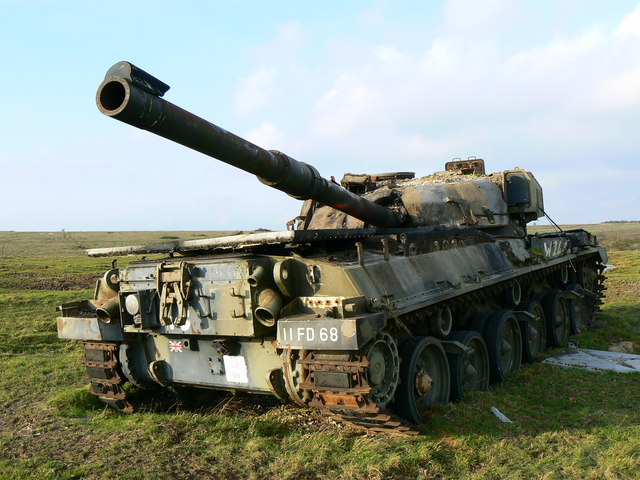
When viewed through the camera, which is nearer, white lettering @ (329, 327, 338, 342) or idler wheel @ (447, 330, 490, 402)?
white lettering @ (329, 327, 338, 342)

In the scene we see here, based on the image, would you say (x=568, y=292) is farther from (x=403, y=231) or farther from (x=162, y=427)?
(x=162, y=427)

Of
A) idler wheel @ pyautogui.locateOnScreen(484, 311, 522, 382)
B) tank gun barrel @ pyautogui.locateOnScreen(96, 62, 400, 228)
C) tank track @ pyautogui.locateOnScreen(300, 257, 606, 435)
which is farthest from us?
idler wheel @ pyautogui.locateOnScreen(484, 311, 522, 382)

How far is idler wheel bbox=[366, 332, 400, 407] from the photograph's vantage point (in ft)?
18.2

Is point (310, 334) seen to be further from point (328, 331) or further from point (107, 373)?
point (107, 373)

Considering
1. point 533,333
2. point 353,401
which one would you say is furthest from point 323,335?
point 533,333

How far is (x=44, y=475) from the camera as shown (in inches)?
217

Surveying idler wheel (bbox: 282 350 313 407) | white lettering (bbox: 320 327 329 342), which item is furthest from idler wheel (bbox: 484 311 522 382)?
→ white lettering (bbox: 320 327 329 342)

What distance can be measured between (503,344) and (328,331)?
455 centimetres

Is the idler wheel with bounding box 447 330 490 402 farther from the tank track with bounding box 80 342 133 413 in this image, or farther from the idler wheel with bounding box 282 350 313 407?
the tank track with bounding box 80 342 133 413

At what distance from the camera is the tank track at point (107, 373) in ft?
24.1

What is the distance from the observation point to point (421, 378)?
6.48 meters

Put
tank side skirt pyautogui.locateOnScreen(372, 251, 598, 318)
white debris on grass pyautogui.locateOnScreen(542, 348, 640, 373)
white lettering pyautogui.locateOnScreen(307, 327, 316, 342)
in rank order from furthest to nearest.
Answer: white debris on grass pyautogui.locateOnScreen(542, 348, 640, 373), tank side skirt pyautogui.locateOnScreen(372, 251, 598, 318), white lettering pyautogui.locateOnScreen(307, 327, 316, 342)

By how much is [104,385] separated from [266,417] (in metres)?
2.16

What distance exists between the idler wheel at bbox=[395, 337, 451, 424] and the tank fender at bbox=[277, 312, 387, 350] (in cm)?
92
